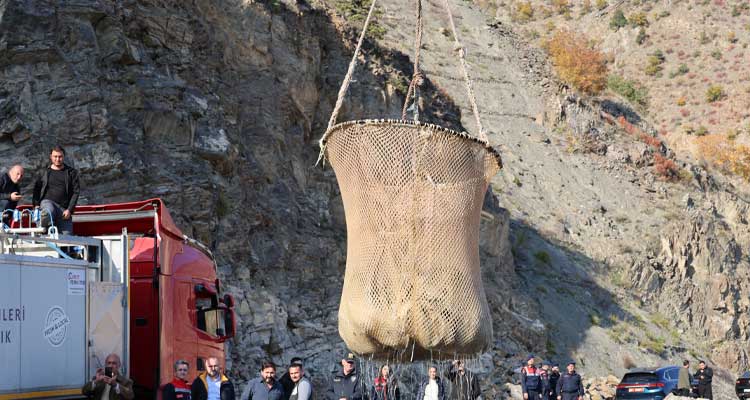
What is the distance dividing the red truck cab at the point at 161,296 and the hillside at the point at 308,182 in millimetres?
5586

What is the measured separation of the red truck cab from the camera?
13.0 metres

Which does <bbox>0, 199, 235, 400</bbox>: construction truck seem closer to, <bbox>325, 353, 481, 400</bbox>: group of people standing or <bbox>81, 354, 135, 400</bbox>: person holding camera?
<bbox>81, 354, 135, 400</bbox>: person holding camera

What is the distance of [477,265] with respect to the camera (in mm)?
12188

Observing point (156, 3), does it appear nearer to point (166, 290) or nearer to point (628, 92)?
point (166, 290)

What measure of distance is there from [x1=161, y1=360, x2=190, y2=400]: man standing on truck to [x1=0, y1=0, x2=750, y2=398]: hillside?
7.35 meters

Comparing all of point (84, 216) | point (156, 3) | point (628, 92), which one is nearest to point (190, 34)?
point (156, 3)

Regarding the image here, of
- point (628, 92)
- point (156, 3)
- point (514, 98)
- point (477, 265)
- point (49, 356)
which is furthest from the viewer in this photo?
point (628, 92)

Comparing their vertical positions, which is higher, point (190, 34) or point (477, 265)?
point (190, 34)

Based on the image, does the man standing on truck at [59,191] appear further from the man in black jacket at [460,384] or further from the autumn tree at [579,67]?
the autumn tree at [579,67]

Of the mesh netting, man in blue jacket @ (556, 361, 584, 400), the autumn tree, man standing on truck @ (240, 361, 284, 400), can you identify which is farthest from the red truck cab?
the autumn tree

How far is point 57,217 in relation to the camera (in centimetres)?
1206

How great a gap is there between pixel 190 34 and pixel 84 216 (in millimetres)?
14824

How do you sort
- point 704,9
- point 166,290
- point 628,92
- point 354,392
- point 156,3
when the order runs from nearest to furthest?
point 166,290 → point 354,392 → point 156,3 → point 628,92 → point 704,9

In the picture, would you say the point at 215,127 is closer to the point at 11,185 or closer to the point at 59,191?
the point at 11,185
